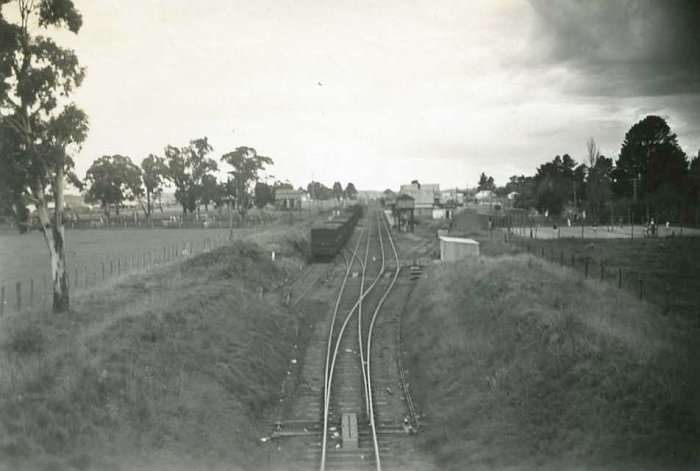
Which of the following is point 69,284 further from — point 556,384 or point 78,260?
point 556,384

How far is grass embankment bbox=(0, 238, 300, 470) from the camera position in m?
9.59

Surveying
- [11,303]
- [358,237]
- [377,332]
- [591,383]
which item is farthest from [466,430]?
[358,237]

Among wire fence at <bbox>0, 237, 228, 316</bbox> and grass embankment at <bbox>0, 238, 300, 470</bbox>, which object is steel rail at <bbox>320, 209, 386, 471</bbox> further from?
wire fence at <bbox>0, 237, 228, 316</bbox>

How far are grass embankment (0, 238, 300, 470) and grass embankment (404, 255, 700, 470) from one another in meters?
4.33

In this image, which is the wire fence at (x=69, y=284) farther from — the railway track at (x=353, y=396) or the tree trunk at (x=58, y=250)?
the railway track at (x=353, y=396)

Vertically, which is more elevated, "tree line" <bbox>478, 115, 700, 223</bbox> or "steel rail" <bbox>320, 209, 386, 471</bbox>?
"tree line" <bbox>478, 115, 700, 223</bbox>

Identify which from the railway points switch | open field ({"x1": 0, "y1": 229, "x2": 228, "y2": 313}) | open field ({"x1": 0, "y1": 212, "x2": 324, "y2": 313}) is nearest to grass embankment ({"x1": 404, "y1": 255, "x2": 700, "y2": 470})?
the railway points switch

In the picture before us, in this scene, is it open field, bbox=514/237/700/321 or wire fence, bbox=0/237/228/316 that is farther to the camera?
open field, bbox=514/237/700/321

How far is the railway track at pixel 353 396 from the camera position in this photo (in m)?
11.8

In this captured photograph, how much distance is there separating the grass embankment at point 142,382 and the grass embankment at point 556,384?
14.2 feet

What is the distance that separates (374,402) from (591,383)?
5.35 m

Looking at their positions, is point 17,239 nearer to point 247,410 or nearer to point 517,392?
point 247,410

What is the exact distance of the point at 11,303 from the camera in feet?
73.3

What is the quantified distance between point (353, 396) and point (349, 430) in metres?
2.45
